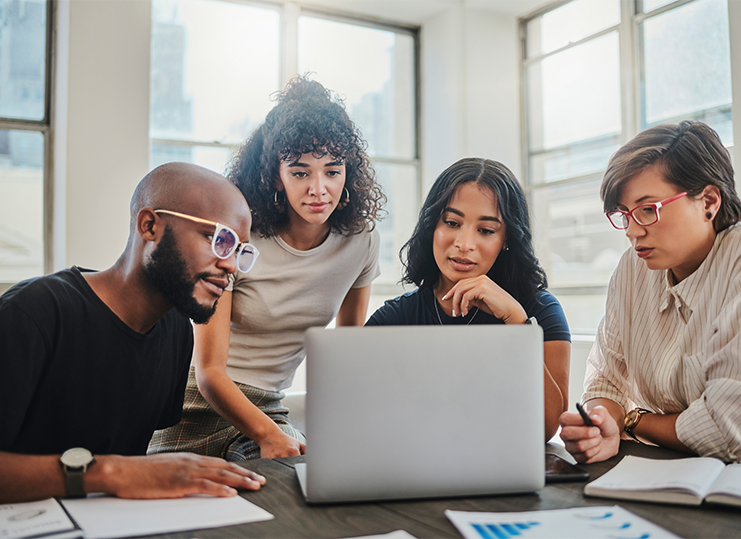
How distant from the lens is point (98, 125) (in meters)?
3.75

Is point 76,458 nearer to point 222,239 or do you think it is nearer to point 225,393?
point 222,239

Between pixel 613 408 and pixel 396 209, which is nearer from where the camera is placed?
pixel 613 408

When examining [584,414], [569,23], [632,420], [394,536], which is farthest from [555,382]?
[569,23]

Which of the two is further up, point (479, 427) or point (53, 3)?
point (53, 3)

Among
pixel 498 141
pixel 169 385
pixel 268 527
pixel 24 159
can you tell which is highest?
pixel 498 141

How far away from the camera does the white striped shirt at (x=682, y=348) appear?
4.09 ft

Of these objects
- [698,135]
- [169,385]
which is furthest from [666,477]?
[169,385]

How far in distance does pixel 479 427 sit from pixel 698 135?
0.96 meters

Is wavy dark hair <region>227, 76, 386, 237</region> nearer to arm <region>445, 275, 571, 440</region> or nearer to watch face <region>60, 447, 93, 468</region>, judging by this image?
arm <region>445, 275, 571, 440</region>

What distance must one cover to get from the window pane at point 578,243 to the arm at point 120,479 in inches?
148

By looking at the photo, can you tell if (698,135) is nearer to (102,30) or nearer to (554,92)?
(102,30)

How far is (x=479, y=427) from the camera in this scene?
37.4 inches

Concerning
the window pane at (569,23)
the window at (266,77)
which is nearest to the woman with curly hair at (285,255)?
the window at (266,77)

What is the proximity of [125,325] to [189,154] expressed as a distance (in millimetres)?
3342
